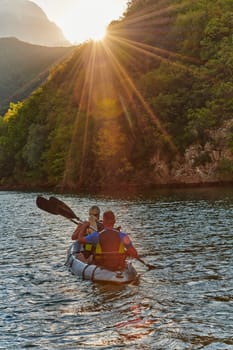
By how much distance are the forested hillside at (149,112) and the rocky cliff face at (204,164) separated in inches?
5.3

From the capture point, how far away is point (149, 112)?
7000cm

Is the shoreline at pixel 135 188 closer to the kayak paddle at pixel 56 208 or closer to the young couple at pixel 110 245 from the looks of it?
the kayak paddle at pixel 56 208

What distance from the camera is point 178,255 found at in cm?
1822

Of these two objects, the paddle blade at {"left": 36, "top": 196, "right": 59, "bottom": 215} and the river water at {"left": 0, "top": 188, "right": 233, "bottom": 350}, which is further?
the paddle blade at {"left": 36, "top": 196, "right": 59, "bottom": 215}

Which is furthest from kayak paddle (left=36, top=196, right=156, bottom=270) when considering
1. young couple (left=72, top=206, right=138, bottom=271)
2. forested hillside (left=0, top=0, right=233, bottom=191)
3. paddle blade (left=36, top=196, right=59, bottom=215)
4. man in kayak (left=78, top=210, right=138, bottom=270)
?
forested hillside (left=0, top=0, right=233, bottom=191)

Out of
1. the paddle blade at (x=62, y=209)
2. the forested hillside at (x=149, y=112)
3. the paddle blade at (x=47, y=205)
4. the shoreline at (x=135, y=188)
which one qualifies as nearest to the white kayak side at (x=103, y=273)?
the paddle blade at (x=62, y=209)

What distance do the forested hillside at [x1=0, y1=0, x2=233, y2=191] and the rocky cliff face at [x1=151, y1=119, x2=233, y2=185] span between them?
0.13 m

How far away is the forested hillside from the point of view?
63094mm

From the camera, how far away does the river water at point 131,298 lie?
31.4ft

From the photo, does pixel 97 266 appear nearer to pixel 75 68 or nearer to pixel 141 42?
pixel 141 42

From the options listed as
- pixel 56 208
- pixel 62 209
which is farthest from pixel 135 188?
pixel 62 209

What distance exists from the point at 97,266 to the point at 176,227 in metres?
11.8

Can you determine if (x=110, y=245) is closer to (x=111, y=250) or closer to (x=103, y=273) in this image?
(x=111, y=250)

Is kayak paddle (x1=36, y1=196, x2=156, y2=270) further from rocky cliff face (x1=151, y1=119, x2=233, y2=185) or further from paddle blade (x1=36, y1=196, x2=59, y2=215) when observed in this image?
rocky cliff face (x1=151, y1=119, x2=233, y2=185)
